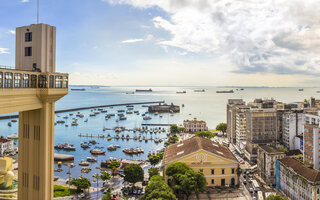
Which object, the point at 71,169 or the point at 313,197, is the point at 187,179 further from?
the point at 71,169

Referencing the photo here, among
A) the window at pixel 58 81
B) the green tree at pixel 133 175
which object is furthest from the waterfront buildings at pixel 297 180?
the window at pixel 58 81

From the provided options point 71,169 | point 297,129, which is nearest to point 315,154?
point 297,129

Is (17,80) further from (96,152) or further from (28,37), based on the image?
(96,152)

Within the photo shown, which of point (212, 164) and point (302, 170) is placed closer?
point (302, 170)

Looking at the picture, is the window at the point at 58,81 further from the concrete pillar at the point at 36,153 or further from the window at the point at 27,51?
the window at the point at 27,51

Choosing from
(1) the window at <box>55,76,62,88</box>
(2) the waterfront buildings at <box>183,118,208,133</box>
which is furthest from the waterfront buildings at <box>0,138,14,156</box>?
(2) the waterfront buildings at <box>183,118,208,133</box>

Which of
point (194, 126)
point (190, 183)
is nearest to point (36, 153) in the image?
point (190, 183)
